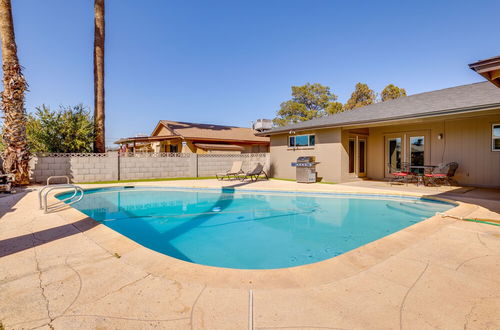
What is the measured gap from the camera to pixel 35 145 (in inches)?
542

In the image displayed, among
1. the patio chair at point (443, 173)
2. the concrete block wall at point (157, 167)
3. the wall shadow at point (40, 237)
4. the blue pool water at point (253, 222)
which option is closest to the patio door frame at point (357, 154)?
the patio chair at point (443, 173)

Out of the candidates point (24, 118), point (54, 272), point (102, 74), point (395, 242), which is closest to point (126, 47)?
point (102, 74)

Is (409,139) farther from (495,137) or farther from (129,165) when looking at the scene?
(129,165)

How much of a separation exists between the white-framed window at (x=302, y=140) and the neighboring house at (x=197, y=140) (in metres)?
9.10

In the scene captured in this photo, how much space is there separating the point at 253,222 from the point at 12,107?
1240cm

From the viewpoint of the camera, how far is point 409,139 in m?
12.7

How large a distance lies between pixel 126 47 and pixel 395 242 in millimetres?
21446

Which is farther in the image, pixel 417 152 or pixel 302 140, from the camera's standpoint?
pixel 302 140

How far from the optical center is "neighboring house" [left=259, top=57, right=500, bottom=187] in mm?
9844

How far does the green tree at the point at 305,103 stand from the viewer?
40.9m

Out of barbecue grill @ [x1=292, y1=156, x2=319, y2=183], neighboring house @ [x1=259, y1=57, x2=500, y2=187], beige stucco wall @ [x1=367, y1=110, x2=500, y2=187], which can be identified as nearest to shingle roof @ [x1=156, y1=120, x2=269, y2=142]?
neighboring house @ [x1=259, y1=57, x2=500, y2=187]

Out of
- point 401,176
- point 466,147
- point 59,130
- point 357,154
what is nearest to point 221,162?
point 357,154

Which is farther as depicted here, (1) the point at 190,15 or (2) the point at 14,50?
(1) the point at 190,15

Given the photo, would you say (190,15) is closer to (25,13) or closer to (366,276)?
(25,13)
